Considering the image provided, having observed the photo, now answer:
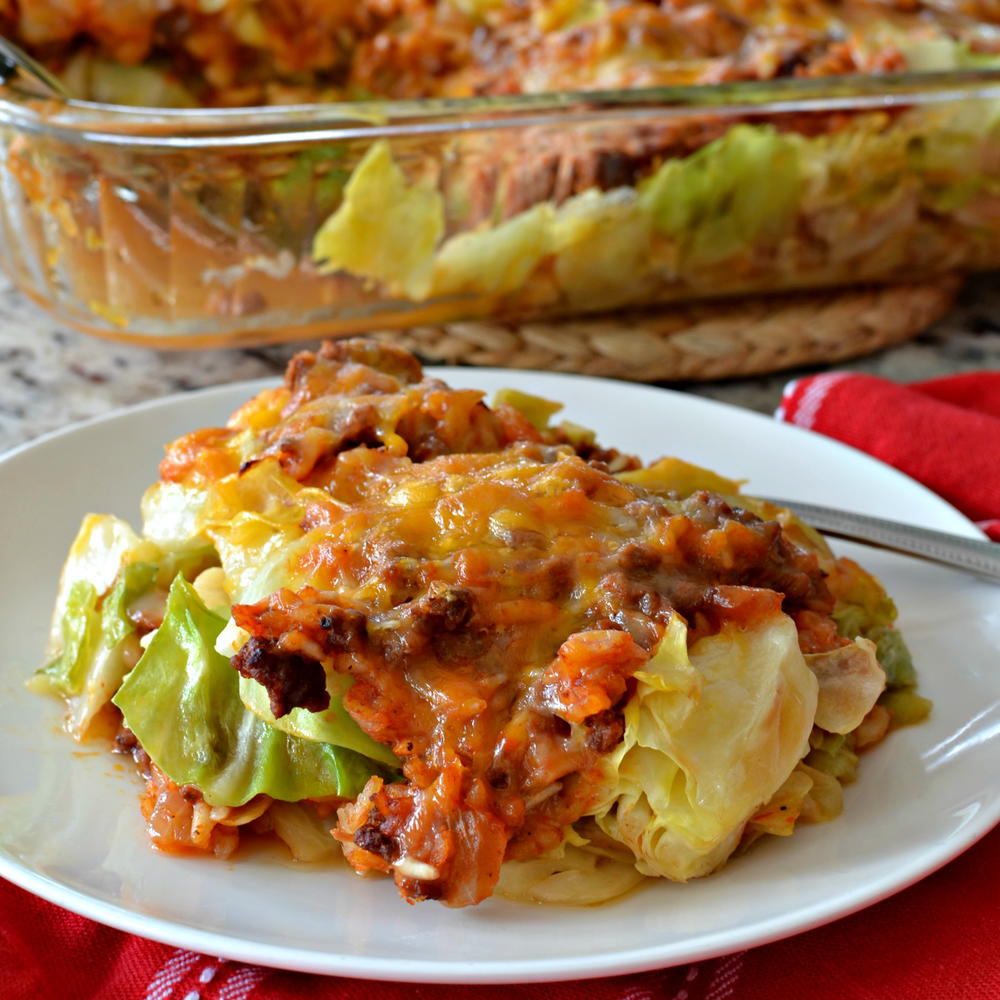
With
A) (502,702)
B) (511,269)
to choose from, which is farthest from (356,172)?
(502,702)

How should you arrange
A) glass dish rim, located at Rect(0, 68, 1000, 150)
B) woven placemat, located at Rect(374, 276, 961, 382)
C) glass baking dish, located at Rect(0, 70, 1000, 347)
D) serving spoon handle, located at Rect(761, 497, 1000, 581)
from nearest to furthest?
Answer: 1. serving spoon handle, located at Rect(761, 497, 1000, 581)
2. glass dish rim, located at Rect(0, 68, 1000, 150)
3. glass baking dish, located at Rect(0, 70, 1000, 347)
4. woven placemat, located at Rect(374, 276, 961, 382)

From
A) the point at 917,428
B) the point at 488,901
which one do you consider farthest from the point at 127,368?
the point at 488,901

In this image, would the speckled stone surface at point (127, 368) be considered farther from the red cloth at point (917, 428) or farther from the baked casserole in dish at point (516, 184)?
the red cloth at point (917, 428)

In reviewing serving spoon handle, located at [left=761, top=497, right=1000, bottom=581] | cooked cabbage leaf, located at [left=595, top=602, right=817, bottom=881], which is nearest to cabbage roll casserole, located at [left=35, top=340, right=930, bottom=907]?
cooked cabbage leaf, located at [left=595, top=602, right=817, bottom=881]

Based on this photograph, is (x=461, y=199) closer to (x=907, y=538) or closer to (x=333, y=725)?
(x=907, y=538)

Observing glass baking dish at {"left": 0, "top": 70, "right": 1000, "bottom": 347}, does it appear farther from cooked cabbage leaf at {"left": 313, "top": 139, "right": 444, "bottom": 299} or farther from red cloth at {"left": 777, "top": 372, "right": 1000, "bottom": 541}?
red cloth at {"left": 777, "top": 372, "right": 1000, "bottom": 541}

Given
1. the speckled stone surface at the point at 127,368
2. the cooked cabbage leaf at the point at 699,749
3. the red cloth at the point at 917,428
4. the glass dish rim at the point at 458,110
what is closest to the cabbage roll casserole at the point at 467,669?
the cooked cabbage leaf at the point at 699,749

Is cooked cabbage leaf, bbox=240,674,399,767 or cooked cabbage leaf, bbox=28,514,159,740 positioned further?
cooked cabbage leaf, bbox=28,514,159,740
